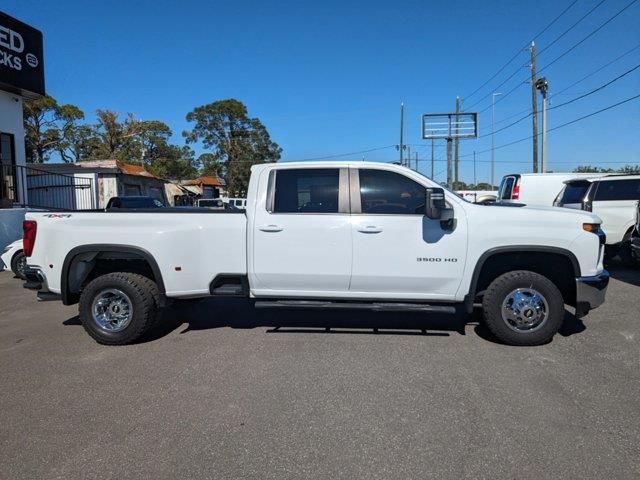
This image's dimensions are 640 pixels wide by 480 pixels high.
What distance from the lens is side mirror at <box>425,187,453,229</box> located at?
534cm

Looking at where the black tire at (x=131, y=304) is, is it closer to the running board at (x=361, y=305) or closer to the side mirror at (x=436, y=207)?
the running board at (x=361, y=305)

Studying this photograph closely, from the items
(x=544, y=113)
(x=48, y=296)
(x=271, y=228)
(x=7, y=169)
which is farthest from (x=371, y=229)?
(x=544, y=113)

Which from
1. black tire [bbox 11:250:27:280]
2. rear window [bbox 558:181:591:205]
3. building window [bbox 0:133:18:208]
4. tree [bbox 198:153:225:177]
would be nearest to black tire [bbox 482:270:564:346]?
rear window [bbox 558:181:591:205]

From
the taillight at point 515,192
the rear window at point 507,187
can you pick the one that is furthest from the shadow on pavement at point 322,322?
the rear window at point 507,187

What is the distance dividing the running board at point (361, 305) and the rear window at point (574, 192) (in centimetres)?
823

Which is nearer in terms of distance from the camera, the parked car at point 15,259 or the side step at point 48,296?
the side step at point 48,296

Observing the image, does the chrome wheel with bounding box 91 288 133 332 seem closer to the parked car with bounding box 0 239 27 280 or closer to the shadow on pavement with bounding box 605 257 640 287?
the parked car with bounding box 0 239 27 280

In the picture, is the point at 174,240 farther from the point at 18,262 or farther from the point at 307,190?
the point at 18,262

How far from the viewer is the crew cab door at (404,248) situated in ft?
18.2

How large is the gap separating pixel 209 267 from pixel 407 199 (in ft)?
7.76

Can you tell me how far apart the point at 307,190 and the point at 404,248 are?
1298 millimetres

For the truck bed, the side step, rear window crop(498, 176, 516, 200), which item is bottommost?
the side step

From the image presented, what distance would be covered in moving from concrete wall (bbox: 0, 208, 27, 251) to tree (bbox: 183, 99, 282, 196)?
54.9 m

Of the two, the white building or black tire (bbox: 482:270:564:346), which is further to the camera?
the white building
